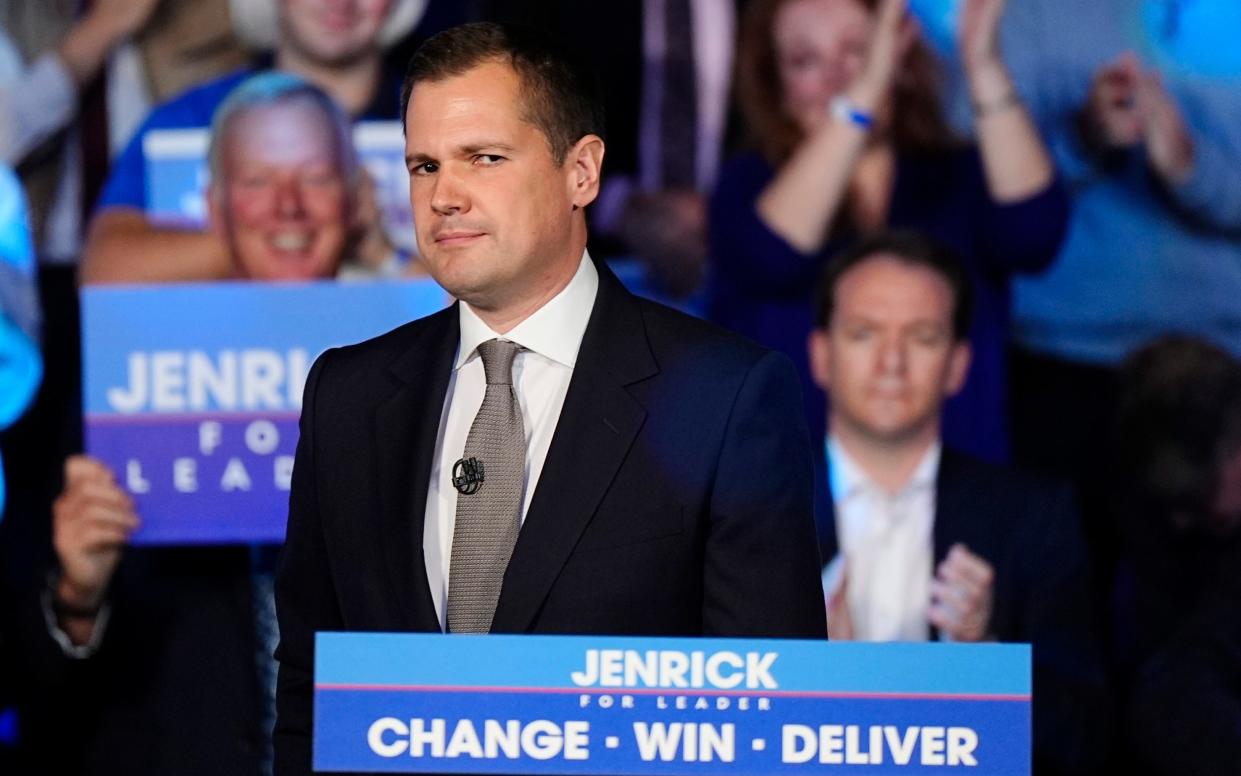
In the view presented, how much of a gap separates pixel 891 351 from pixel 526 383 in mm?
1597

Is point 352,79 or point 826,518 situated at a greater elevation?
point 352,79

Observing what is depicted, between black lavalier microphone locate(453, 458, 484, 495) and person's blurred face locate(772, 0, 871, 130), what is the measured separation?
2.05 m

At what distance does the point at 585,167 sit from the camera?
162 cm

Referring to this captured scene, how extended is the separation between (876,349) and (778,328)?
0.32m

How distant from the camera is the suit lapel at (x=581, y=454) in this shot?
150 centimetres

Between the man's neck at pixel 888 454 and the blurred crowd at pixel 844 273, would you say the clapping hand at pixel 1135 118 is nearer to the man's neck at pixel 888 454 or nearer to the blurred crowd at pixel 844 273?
the blurred crowd at pixel 844 273

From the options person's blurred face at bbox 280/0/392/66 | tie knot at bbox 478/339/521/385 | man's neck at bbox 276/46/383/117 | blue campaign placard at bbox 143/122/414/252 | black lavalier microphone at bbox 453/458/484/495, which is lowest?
black lavalier microphone at bbox 453/458/484/495

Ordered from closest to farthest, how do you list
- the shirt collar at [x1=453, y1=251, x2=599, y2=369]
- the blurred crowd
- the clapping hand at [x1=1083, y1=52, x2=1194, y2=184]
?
1. the shirt collar at [x1=453, y1=251, x2=599, y2=369]
2. the blurred crowd
3. the clapping hand at [x1=1083, y1=52, x2=1194, y2=184]

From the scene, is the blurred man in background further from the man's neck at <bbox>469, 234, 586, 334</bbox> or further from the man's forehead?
the man's neck at <bbox>469, 234, 586, 334</bbox>

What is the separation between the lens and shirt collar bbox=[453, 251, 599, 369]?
63.5 inches

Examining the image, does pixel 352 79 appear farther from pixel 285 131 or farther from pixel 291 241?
pixel 291 241

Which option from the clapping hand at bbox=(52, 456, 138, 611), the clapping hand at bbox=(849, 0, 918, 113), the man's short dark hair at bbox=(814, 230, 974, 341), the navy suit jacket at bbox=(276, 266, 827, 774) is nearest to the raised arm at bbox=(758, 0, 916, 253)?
the clapping hand at bbox=(849, 0, 918, 113)

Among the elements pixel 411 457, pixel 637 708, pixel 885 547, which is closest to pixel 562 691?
pixel 637 708

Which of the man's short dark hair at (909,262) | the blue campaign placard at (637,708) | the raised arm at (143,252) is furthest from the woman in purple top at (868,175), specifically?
the blue campaign placard at (637,708)
